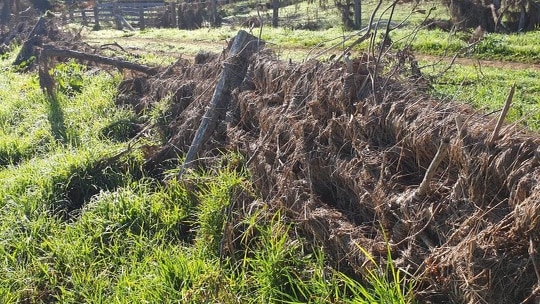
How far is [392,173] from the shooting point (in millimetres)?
4520

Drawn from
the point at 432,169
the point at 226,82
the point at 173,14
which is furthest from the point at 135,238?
the point at 173,14

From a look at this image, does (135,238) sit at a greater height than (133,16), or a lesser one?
lesser

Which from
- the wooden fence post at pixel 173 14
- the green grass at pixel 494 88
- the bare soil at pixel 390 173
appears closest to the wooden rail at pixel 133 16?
the wooden fence post at pixel 173 14

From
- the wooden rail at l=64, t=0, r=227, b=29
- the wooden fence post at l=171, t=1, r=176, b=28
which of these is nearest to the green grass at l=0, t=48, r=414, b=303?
the wooden fence post at l=171, t=1, r=176, b=28

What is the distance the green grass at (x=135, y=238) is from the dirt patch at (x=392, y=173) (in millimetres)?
307

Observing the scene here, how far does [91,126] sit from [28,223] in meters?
3.13

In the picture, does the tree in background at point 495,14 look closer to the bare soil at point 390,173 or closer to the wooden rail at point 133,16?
A: the bare soil at point 390,173

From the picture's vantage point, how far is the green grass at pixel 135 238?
15.0ft

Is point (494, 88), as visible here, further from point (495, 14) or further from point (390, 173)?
point (495, 14)

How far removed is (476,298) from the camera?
3.29 m

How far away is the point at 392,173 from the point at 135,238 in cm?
284

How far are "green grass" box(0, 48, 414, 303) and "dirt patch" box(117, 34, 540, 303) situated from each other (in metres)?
0.31

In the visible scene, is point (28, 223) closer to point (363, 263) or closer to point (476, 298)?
point (363, 263)

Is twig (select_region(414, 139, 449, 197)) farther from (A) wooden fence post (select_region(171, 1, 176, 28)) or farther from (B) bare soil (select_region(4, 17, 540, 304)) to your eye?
(A) wooden fence post (select_region(171, 1, 176, 28))
